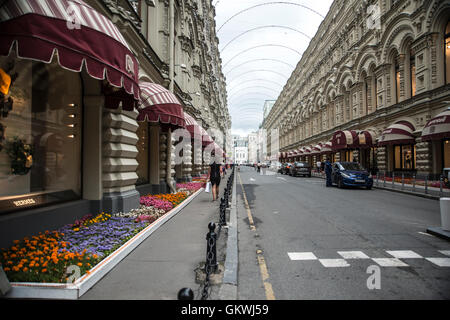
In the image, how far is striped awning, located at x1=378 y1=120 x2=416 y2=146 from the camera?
19859 mm

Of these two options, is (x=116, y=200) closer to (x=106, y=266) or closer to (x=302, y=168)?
(x=106, y=266)

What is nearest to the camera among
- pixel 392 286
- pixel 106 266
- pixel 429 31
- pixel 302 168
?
pixel 392 286

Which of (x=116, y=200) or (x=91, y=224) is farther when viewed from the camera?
(x=116, y=200)

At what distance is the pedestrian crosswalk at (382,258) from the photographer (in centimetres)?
458

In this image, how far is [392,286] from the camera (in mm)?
3746

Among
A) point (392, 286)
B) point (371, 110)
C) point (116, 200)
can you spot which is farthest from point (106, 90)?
point (371, 110)

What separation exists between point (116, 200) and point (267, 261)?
4692mm

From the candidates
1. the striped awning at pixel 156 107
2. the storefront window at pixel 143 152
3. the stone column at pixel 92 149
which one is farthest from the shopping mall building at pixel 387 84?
the stone column at pixel 92 149

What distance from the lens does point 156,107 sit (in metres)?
8.73

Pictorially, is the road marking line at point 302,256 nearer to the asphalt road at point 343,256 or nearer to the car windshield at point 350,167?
the asphalt road at point 343,256

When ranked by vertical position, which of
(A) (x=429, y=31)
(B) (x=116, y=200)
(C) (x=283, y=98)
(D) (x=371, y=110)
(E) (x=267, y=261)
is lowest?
(E) (x=267, y=261)

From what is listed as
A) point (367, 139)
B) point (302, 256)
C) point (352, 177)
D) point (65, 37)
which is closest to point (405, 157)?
point (367, 139)

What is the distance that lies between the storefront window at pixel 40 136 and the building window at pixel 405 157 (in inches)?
928
